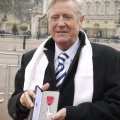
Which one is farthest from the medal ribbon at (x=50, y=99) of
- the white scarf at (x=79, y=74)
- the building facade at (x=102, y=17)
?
the building facade at (x=102, y=17)

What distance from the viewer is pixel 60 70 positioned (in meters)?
3.04

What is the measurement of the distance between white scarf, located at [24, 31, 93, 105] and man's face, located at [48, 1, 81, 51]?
15cm

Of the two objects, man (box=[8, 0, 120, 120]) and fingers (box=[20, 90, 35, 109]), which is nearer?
fingers (box=[20, 90, 35, 109])

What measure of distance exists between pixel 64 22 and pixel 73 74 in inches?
14.0

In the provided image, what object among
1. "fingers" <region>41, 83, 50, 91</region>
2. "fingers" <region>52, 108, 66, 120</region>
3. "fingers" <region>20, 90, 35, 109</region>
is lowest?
"fingers" <region>52, 108, 66, 120</region>

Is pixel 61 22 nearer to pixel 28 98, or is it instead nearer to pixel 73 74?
pixel 73 74

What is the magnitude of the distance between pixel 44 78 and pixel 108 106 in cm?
49

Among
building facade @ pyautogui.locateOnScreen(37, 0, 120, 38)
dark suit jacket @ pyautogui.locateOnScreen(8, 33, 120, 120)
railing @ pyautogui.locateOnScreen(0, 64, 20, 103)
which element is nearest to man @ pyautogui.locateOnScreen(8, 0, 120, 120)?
dark suit jacket @ pyautogui.locateOnScreen(8, 33, 120, 120)

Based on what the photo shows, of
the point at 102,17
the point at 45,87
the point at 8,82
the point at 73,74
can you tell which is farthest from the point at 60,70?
the point at 102,17

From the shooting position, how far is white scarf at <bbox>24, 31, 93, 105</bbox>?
2918 mm

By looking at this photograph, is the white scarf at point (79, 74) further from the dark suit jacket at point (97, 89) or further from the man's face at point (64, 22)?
the man's face at point (64, 22)

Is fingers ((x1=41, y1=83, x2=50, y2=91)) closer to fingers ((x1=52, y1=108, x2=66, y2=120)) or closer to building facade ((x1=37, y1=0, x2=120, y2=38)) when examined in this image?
fingers ((x1=52, y1=108, x2=66, y2=120))

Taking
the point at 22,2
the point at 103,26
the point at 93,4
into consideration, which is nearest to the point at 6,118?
the point at 103,26

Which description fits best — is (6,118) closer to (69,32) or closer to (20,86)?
(20,86)
